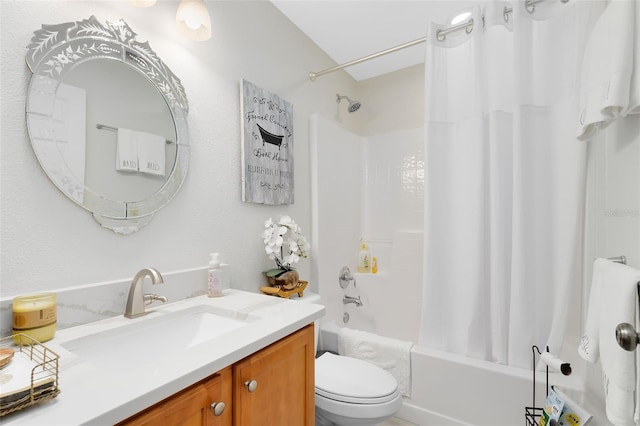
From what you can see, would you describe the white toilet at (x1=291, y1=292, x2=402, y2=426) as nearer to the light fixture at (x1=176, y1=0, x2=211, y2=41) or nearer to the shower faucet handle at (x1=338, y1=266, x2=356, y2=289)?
the shower faucet handle at (x1=338, y1=266, x2=356, y2=289)

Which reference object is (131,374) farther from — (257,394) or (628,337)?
(628,337)

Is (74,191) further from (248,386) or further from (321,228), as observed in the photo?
(321,228)

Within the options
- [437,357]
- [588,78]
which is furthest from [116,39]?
[437,357]

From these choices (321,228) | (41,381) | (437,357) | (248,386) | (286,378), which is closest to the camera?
Result: (41,381)

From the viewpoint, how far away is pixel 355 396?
1232 millimetres

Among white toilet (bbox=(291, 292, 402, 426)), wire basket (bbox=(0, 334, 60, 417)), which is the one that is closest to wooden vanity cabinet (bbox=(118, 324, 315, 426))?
wire basket (bbox=(0, 334, 60, 417))

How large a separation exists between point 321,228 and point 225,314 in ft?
3.72

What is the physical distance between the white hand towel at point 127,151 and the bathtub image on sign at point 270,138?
67cm

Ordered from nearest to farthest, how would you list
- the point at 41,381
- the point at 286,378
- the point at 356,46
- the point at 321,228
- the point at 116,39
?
the point at 41,381
the point at 286,378
the point at 116,39
the point at 321,228
the point at 356,46

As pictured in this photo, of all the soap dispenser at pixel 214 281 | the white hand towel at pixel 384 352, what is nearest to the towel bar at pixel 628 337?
the white hand towel at pixel 384 352

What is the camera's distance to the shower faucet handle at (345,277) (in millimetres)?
2320

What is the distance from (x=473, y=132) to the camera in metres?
1.67

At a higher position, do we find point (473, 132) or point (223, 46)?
point (223, 46)

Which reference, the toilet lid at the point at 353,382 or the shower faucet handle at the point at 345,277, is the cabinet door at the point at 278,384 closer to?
the toilet lid at the point at 353,382
